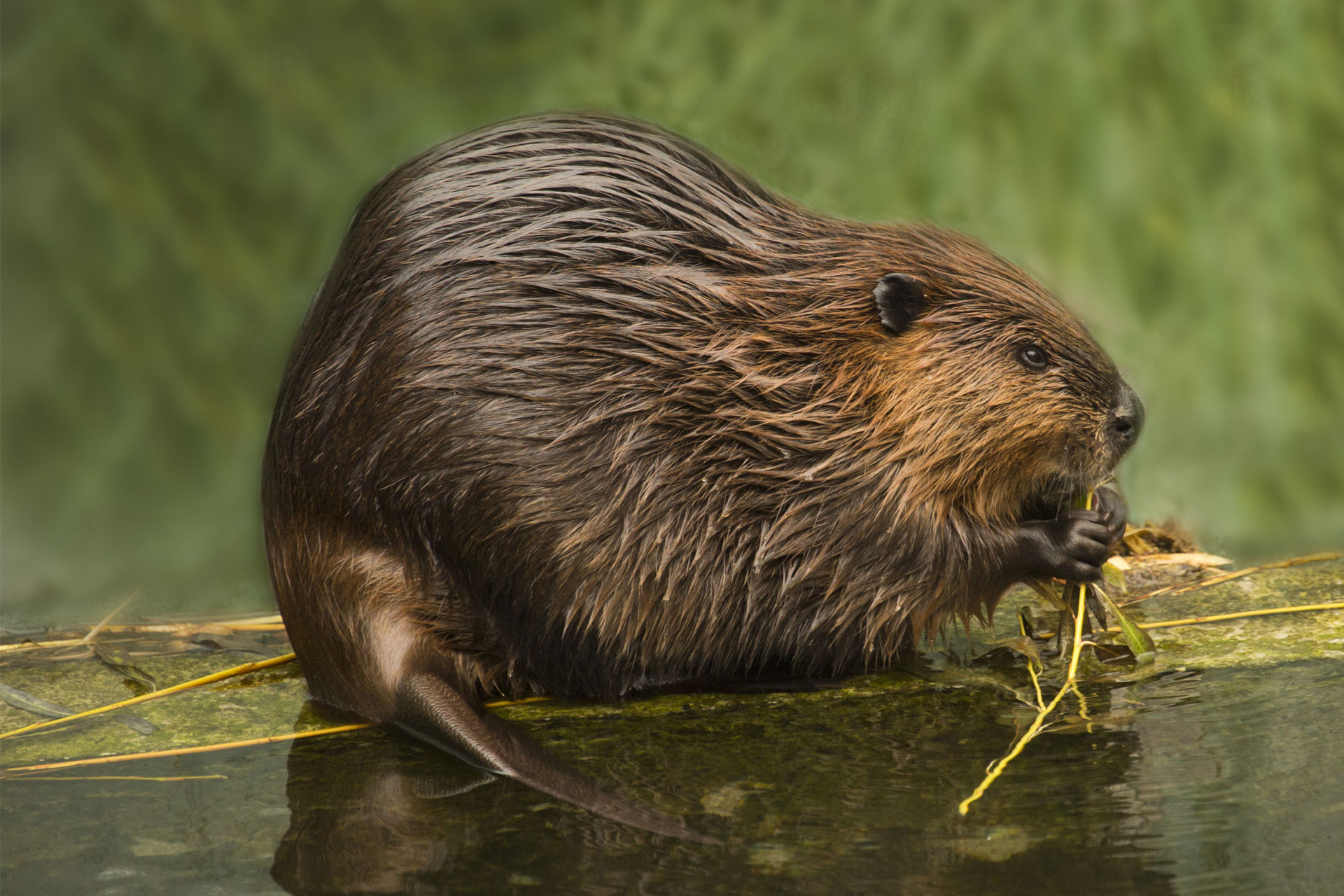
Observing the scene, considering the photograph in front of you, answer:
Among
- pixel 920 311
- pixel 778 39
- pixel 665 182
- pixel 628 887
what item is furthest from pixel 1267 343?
pixel 628 887

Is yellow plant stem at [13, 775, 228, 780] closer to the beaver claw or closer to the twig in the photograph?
the beaver claw

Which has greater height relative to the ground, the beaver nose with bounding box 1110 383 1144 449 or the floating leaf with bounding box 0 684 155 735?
the beaver nose with bounding box 1110 383 1144 449

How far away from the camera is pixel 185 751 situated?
1.79 metres

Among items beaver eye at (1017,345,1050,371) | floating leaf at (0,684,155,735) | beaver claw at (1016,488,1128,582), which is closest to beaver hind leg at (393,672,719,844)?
floating leaf at (0,684,155,735)

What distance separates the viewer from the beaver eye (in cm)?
202

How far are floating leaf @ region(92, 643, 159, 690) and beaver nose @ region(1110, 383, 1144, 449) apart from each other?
1.53 metres

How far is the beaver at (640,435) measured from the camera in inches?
73.6

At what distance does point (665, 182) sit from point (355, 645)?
2.63ft

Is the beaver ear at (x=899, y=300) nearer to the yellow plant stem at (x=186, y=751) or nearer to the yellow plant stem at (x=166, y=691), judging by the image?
the yellow plant stem at (x=186, y=751)

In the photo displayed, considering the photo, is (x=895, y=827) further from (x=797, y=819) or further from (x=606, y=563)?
(x=606, y=563)

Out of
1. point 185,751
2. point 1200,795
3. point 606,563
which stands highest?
point 606,563

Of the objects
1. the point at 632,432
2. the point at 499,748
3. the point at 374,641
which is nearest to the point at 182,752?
the point at 374,641

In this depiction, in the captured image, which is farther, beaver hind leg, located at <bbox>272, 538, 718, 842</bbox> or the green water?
beaver hind leg, located at <bbox>272, 538, 718, 842</bbox>

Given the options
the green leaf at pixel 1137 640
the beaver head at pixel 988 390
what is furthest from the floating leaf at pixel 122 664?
the green leaf at pixel 1137 640
